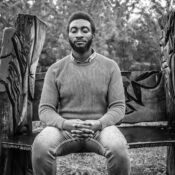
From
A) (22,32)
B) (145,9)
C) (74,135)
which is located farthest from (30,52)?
(145,9)

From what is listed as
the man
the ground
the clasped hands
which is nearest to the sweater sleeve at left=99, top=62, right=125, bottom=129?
the man

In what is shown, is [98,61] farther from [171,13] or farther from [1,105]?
[171,13]

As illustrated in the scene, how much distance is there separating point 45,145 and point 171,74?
6.99 ft

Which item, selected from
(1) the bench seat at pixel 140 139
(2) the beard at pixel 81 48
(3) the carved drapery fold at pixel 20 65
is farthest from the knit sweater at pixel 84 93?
(3) the carved drapery fold at pixel 20 65

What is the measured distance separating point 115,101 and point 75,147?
525 millimetres

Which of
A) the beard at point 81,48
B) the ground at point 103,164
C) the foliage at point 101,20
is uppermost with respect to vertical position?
the foliage at point 101,20

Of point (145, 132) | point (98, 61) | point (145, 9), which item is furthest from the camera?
point (145, 9)

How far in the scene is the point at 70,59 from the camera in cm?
277

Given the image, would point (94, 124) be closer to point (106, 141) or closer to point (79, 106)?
point (106, 141)

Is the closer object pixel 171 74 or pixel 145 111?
pixel 171 74

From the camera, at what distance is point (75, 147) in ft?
8.04

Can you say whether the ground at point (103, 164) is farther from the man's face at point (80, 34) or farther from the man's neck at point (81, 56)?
the man's face at point (80, 34)

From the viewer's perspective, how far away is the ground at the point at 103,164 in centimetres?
400

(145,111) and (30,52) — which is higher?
(30,52)
